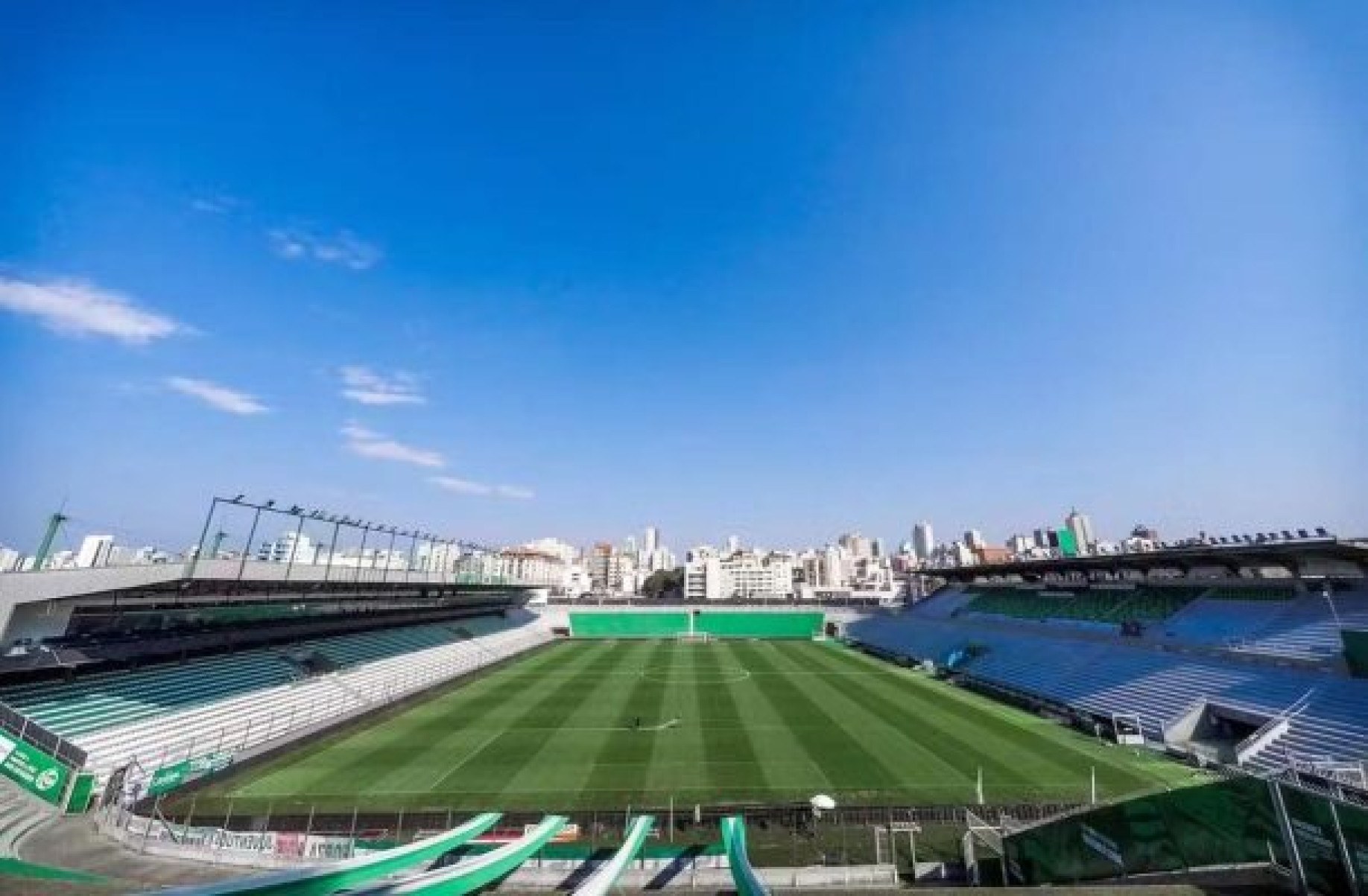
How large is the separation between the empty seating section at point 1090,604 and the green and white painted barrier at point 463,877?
1566 inches

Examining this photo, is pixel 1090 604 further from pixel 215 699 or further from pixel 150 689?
pixel 150 689

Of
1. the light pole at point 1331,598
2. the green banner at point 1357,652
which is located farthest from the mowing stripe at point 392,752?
the light pole at point 1331,598

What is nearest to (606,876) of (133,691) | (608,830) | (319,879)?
(319,879)

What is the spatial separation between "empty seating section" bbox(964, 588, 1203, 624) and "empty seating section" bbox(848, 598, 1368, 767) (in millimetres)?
2253

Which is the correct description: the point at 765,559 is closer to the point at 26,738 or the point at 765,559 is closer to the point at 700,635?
the point at 700,635

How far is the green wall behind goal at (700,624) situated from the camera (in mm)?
72812

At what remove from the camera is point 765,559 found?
471 feet

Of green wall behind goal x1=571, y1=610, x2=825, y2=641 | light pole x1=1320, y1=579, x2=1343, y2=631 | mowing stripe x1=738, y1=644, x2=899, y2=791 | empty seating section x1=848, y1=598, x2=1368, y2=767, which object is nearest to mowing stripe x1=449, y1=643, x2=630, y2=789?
mowing stripe x1=738, y1=644, x2=899, y2=791

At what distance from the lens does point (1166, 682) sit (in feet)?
89.5

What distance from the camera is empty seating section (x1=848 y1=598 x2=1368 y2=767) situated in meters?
20.2

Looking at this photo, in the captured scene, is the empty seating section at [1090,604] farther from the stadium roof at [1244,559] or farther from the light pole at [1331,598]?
the light pole at [1331,598]

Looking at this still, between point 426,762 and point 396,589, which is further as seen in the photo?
point 396,589

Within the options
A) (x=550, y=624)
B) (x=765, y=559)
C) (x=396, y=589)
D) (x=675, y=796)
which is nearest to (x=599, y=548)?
(x=765, y=559)

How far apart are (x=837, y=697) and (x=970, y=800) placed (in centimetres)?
1693
